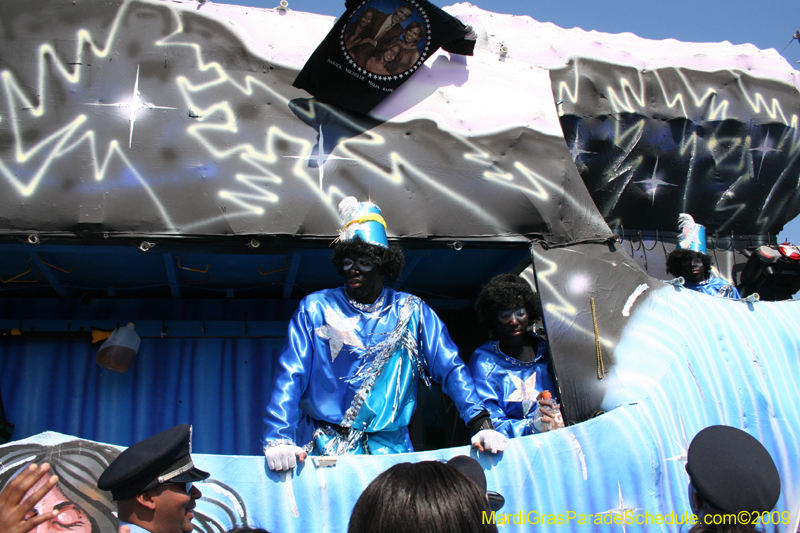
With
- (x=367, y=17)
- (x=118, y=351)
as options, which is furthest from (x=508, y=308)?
(x=118, y=351)

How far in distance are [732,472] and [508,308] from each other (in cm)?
219

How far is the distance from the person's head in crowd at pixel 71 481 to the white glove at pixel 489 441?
1.42 m

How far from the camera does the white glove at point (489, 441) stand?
2.47 meters

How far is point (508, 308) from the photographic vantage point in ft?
11.7

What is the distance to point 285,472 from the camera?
231cm

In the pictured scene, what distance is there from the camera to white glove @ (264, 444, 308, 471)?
2.29 metres

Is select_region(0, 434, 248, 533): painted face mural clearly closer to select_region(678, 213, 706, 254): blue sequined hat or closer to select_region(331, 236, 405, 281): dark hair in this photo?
select_region(331, 236, 405, 281): dark hair

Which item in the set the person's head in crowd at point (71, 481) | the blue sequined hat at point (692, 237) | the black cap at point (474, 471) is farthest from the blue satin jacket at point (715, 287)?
the person's head in crowd at point (71, 481)

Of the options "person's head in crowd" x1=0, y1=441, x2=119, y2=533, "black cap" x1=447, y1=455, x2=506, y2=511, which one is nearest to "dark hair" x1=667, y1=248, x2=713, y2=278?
"black cap" x1=447, y1=455, x2=506, y2=511

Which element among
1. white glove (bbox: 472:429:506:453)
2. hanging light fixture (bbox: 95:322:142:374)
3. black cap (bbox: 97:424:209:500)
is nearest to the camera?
black cap (bbox: 97:424:209:500)

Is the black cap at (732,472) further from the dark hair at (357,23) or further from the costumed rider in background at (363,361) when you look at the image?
the dark hair at (357,23)

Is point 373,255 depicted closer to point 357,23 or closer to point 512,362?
point 512,362

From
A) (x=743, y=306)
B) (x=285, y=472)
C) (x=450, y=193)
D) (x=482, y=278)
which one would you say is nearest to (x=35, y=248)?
(x=285, y=472)

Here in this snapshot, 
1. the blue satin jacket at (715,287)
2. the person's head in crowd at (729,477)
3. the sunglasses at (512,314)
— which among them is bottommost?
the person's head in crowd at (729,477)
